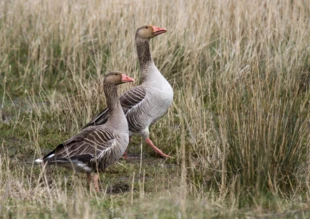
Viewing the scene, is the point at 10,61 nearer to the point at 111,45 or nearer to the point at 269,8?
the point at 111,45

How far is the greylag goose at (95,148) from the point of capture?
7816mm

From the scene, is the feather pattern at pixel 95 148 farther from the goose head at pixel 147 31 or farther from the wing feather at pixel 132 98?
the goose head at pixel 147 31

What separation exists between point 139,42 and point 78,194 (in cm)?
418

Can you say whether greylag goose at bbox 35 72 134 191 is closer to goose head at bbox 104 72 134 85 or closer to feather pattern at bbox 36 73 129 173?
feather pattern at bbox 36 73 129 173

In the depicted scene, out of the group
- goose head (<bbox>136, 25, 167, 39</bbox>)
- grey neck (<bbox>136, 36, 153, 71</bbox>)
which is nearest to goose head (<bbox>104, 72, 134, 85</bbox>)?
grey neck (<bbox>136, 36, 153, 71</bbox>)

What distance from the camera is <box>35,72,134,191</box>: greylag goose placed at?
7816 millimetres

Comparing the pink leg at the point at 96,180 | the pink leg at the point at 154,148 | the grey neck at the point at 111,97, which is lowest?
the pink leg at the point at 154,148

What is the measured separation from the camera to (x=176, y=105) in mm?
10805

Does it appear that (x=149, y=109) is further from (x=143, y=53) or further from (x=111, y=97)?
(x=111, y=97)

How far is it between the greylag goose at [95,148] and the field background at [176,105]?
0.65ft

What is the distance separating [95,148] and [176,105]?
3.13 metres

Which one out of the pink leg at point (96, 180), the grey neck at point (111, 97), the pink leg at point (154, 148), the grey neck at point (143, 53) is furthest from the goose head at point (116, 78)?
the grey neck at point (143, 53)

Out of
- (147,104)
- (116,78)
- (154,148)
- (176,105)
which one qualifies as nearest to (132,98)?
(147,104)

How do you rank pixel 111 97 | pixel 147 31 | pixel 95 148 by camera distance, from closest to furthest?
1. pixel 95 148
2. pixel 111 97
3. pixel 147 31
